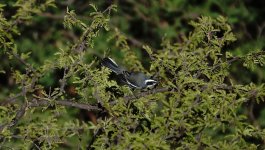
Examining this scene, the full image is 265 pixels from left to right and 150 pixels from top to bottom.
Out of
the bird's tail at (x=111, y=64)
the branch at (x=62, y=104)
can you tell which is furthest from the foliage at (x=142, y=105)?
the bird's tail at (x=111, y=64)

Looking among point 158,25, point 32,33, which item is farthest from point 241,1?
point 32,33

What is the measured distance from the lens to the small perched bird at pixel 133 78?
2350 mm

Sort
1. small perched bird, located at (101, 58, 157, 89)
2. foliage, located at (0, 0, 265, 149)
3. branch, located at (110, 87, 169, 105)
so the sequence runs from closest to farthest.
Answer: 1. foliage, located at (0, 0, 265, 149)
2. branch, located at (110, 87, 169, 105)
3. small perched bird, located at (101, 58, 157, 89)

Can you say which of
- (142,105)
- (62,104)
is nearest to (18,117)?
(62,104)

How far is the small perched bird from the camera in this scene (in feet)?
7.71

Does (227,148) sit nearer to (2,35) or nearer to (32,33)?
(2,35)

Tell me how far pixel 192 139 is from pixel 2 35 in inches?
31.9

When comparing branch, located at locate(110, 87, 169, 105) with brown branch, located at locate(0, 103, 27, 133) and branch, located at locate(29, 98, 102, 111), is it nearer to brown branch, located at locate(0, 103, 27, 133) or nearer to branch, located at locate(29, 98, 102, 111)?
branch, located at locate(29, 98, 102, 111)

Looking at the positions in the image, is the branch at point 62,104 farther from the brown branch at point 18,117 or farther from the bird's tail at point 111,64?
the bird's tail at point 111,64

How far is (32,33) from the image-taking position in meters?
5.70

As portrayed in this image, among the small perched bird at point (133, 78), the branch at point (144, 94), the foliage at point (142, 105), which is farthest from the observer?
the small perched bird at point (133, 78)

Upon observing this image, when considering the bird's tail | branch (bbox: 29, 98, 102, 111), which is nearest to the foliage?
branch (bbox: 29, 98, 102, 111)

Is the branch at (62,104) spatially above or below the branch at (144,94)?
below

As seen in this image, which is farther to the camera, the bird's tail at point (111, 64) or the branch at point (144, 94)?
the bird's tail at point (111, 64)
